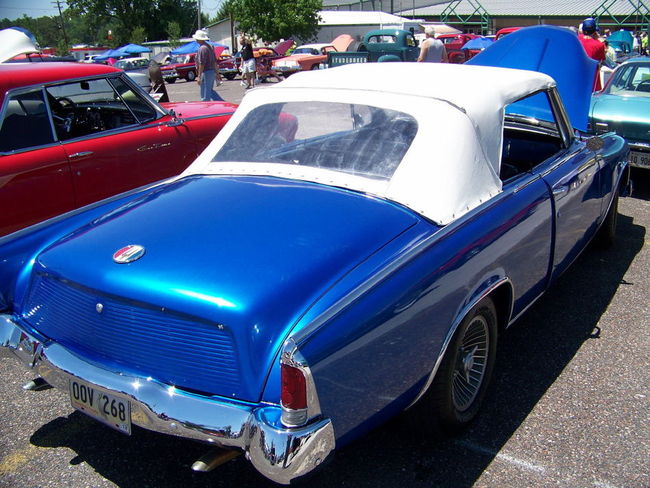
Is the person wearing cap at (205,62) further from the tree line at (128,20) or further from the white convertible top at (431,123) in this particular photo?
the tree line at (128,20)

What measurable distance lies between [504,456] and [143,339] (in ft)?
5.16

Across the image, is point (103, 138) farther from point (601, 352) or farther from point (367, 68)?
point (601, 352)

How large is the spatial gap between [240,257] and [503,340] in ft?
6.46

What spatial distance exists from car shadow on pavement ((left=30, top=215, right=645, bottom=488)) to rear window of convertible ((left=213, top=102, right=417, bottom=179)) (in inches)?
47.4

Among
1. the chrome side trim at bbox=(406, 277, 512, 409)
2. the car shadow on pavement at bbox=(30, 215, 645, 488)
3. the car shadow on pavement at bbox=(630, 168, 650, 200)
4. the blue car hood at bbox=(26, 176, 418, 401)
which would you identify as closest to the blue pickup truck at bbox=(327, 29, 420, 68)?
the car shadow on pavement at bbox=(630, 168, 650, 200)

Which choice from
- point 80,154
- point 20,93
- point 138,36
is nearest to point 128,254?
point 80,154

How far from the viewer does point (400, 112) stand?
10.2 ft

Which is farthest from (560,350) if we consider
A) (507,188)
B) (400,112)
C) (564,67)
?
(564,67)

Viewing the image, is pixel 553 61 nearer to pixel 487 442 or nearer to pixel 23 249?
pixel 487 442

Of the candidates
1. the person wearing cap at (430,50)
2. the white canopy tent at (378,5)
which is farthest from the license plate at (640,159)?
the white canopy tent at (378,5)

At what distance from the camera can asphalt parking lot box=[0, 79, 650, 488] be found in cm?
258

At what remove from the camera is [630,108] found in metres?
6.55

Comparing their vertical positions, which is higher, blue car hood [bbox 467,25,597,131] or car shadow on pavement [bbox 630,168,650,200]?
blue car hood [bbox 467,25,597,131]

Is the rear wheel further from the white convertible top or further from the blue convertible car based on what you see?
the white convertible top
